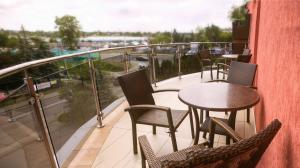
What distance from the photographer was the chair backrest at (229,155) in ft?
2.13

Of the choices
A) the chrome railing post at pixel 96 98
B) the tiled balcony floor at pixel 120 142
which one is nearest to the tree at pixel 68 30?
the chrome railing post at pixel 96 98

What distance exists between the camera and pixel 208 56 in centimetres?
625

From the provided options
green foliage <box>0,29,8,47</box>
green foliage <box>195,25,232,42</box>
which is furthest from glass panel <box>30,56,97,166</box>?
green foliage <box>0,29,8,47</box>

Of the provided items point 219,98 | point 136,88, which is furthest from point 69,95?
point 219,98

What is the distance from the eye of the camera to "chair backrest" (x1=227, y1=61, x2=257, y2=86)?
264 cm

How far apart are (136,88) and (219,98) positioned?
1.02m

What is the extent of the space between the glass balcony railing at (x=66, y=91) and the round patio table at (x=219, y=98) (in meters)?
1.43

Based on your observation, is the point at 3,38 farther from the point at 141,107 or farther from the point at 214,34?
the point at 141,107

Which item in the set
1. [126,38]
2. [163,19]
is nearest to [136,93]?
[163,19]

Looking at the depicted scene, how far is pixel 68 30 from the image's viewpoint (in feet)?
121

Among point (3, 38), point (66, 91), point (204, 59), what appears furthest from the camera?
point (3, 38)

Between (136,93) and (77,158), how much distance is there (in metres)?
1.07

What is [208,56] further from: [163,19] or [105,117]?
[163,19]

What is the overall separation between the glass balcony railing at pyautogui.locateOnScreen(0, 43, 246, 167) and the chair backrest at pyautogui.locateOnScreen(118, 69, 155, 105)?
0.74m
